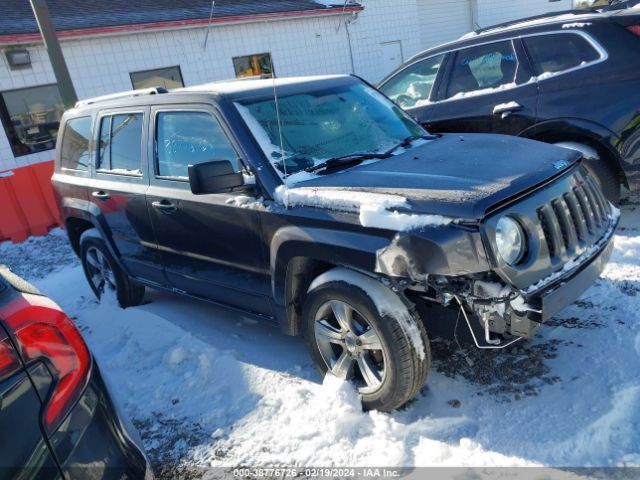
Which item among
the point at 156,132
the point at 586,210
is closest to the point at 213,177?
the point at 156,132

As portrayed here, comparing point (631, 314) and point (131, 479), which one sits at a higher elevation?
point (131, 479)

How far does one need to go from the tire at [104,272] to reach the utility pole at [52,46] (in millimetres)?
2702

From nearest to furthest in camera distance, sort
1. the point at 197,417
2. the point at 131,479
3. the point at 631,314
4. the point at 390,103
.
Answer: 1. the point at 131,479
2. the point at 197,417
3. the point at 631,314
4. the point at 390,103

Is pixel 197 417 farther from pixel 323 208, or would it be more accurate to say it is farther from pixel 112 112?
pixel 112 112

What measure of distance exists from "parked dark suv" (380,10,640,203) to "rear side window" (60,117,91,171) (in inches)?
134

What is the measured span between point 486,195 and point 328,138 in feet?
4.45

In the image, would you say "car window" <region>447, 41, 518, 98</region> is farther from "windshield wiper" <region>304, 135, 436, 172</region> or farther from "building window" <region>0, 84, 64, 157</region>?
"building window" <region>0, 84, 64, 157</region>

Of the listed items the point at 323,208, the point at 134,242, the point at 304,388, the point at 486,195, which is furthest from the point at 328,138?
the point at 134,242

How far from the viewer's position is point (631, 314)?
3424 millimetres

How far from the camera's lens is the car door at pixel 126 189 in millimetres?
4070

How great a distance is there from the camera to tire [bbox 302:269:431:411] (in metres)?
2.67

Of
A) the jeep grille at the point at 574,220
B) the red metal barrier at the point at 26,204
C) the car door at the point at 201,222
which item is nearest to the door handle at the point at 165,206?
Answer: the car door at the point at 201,222

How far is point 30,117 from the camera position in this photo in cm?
1077

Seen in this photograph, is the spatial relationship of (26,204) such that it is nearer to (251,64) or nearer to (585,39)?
(251,64)
